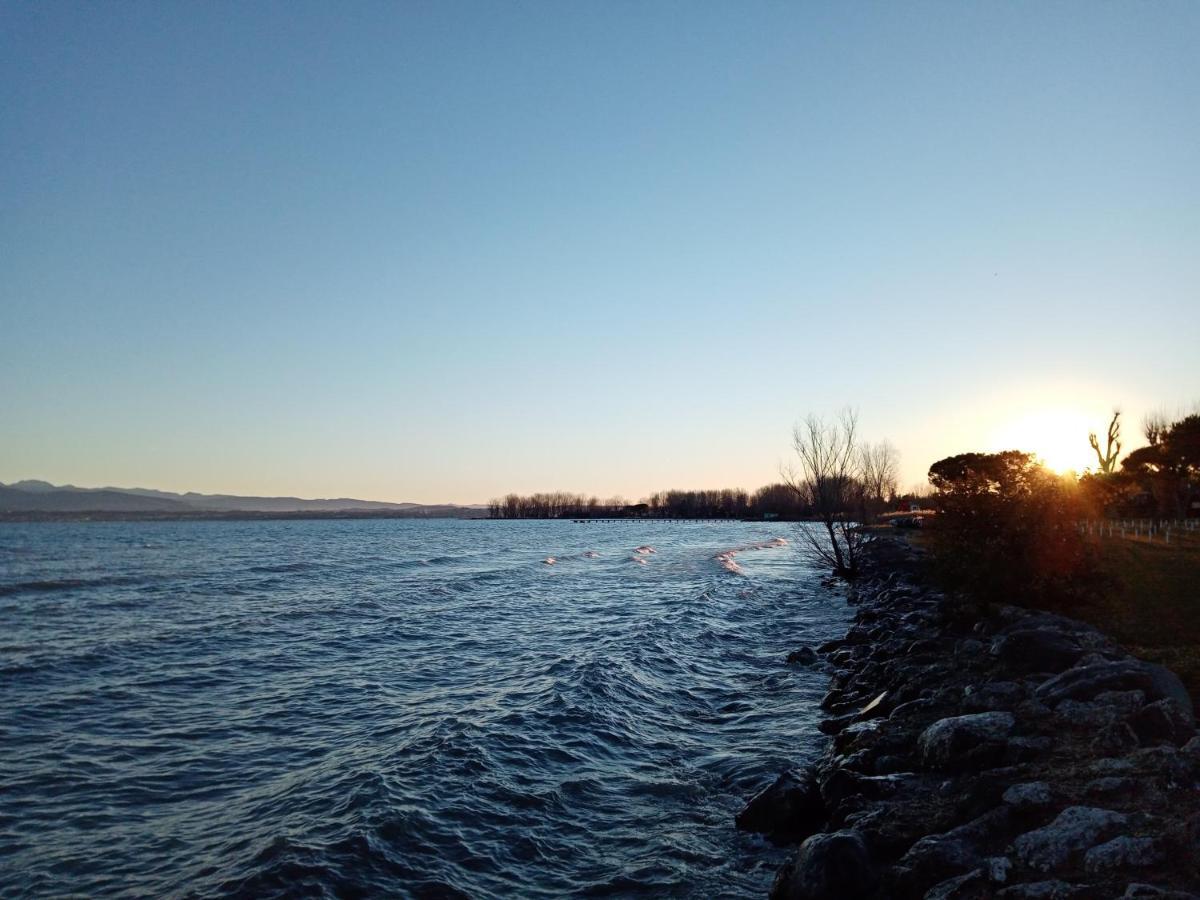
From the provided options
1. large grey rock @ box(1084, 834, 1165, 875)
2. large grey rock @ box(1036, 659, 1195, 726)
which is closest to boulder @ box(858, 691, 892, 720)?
large grey rock @ box(1036, 659, 1195, 726)

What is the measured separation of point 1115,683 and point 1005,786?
3.85 m

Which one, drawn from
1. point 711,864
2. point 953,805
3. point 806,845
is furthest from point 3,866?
point 953,805

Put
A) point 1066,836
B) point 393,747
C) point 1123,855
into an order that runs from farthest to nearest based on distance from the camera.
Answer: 1. point 393,747
2. point 1066,836
3. point 1123,855

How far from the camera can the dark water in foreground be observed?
904 centimetres

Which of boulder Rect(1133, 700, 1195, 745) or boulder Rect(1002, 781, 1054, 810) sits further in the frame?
boulder Rect(1133, 700, 1195, 745)

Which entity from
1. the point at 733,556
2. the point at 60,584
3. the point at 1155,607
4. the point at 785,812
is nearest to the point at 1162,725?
the point at 785,812

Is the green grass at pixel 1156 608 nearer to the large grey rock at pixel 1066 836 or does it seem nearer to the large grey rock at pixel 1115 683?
the large grey rock at pixel 1115 683

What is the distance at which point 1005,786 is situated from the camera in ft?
28.0

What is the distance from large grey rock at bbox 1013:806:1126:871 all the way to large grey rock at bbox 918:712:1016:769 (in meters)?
2.80

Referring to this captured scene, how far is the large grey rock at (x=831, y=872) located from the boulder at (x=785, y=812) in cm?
190

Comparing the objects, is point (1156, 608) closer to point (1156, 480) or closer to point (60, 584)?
point (1156, 480)

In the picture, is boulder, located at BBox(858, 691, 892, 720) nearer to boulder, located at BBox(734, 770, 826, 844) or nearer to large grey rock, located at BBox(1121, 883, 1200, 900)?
boulder, located at BBox(734, 770, 826, 844)

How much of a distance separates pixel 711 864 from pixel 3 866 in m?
8.99

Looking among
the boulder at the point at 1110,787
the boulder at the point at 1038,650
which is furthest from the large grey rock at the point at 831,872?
the boulder at the point at 1038,650
